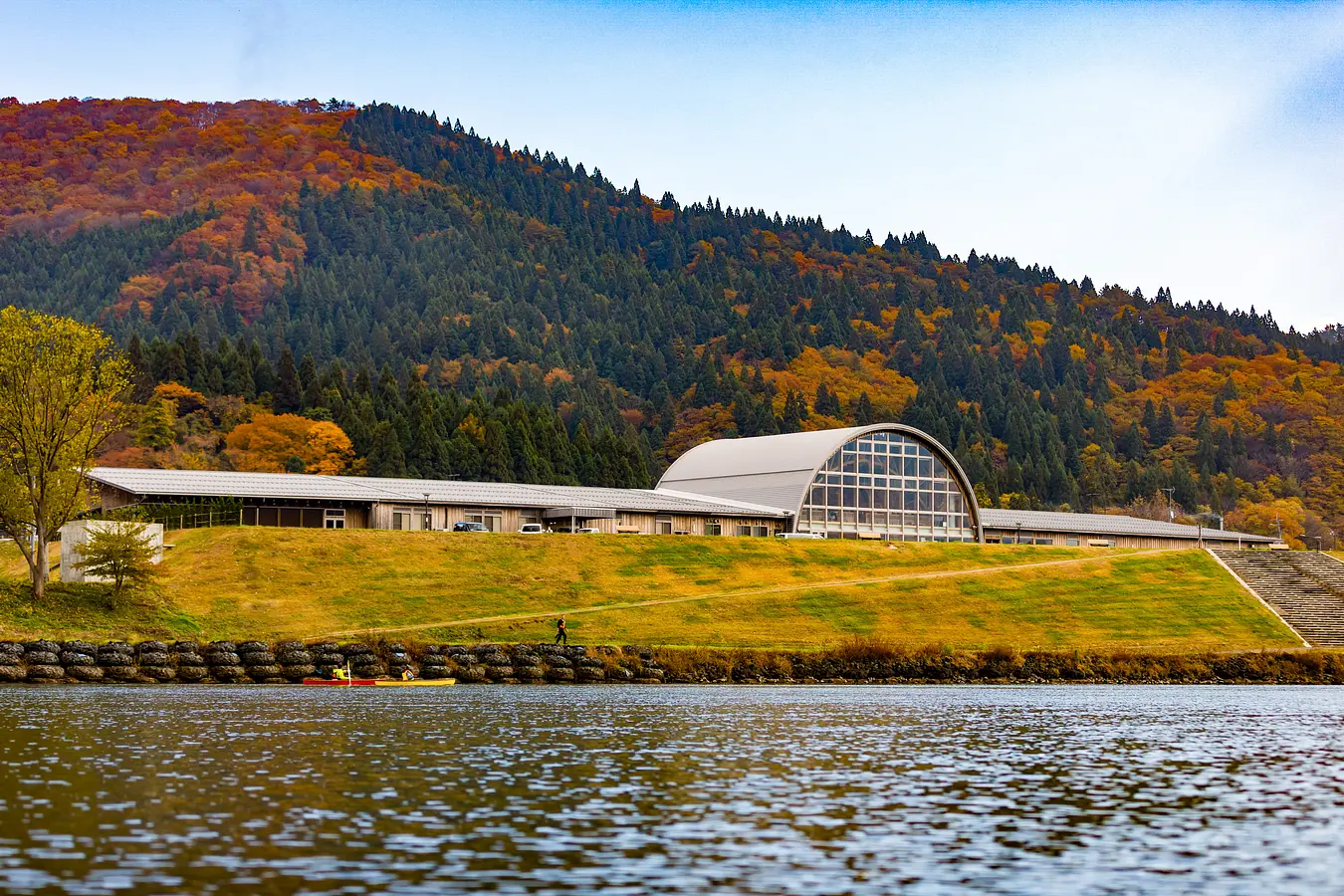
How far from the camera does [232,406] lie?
154875 mm

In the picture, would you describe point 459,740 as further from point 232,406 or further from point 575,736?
point 232,406

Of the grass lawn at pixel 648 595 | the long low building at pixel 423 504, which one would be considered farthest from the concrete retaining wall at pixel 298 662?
the long low building at pixel 423 504

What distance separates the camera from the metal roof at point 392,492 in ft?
293

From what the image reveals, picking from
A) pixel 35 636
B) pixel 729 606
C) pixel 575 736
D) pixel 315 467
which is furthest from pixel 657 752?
pixel 315 467

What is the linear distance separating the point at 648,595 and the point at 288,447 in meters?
71.5

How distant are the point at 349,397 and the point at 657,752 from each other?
442ft

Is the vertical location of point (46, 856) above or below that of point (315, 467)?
below

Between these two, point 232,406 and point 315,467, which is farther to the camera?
point 232,406

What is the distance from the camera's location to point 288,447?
141m

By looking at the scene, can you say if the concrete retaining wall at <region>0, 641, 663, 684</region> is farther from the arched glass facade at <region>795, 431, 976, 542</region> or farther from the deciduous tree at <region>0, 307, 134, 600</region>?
the arched glass facade at <region>795, 431, 976, 542</region>

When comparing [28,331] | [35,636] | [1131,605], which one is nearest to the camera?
[35,636]

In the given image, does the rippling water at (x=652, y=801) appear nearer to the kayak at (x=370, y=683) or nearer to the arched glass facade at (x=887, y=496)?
the kayak at (x=370, y=683)

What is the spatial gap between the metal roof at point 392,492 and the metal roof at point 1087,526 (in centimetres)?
2273

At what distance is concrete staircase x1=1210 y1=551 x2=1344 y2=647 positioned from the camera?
8194 cm
